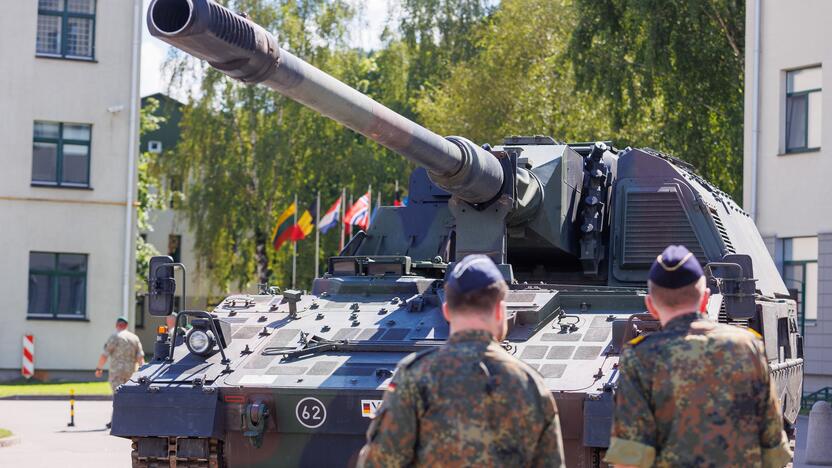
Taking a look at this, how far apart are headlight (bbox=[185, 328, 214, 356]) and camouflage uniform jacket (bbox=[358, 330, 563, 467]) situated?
15.4 feet

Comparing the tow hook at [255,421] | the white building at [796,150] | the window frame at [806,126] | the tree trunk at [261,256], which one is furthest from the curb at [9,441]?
the tree trunk at [261,256]

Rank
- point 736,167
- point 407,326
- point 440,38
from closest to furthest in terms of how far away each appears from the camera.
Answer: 1. point 407,326
2. point 736,167
3. point 440,38

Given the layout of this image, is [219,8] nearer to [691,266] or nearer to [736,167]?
[691,266]

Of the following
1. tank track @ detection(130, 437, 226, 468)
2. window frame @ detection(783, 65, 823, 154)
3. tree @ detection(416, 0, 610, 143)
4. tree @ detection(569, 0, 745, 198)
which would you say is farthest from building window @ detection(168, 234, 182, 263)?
tank track @ detection(130, 437, 226, 468)

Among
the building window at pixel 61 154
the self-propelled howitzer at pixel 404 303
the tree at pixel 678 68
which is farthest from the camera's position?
the building window at pixel 61 154

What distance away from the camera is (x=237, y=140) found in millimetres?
40031

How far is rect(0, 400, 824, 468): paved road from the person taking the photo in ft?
48.5

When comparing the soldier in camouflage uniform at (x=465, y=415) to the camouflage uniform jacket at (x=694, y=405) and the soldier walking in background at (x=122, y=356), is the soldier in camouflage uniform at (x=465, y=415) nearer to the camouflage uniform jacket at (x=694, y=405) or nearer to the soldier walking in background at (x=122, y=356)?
the camouflage uniform jacket at (x=694, y=405)

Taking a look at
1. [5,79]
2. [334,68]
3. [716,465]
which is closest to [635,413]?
[716,465]

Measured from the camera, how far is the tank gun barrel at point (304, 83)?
23.0 ft

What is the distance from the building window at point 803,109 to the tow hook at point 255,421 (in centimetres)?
1755

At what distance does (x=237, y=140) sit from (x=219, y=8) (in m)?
33.1

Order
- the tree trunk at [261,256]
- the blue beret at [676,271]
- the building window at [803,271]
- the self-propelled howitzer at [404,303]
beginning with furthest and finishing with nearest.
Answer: the tree trunk at [261,256] → the building window at [803,271] → the self-propelled howitzer at [404,303] → the blue beret at [676,271]

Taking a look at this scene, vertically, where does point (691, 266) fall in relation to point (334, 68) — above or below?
below
